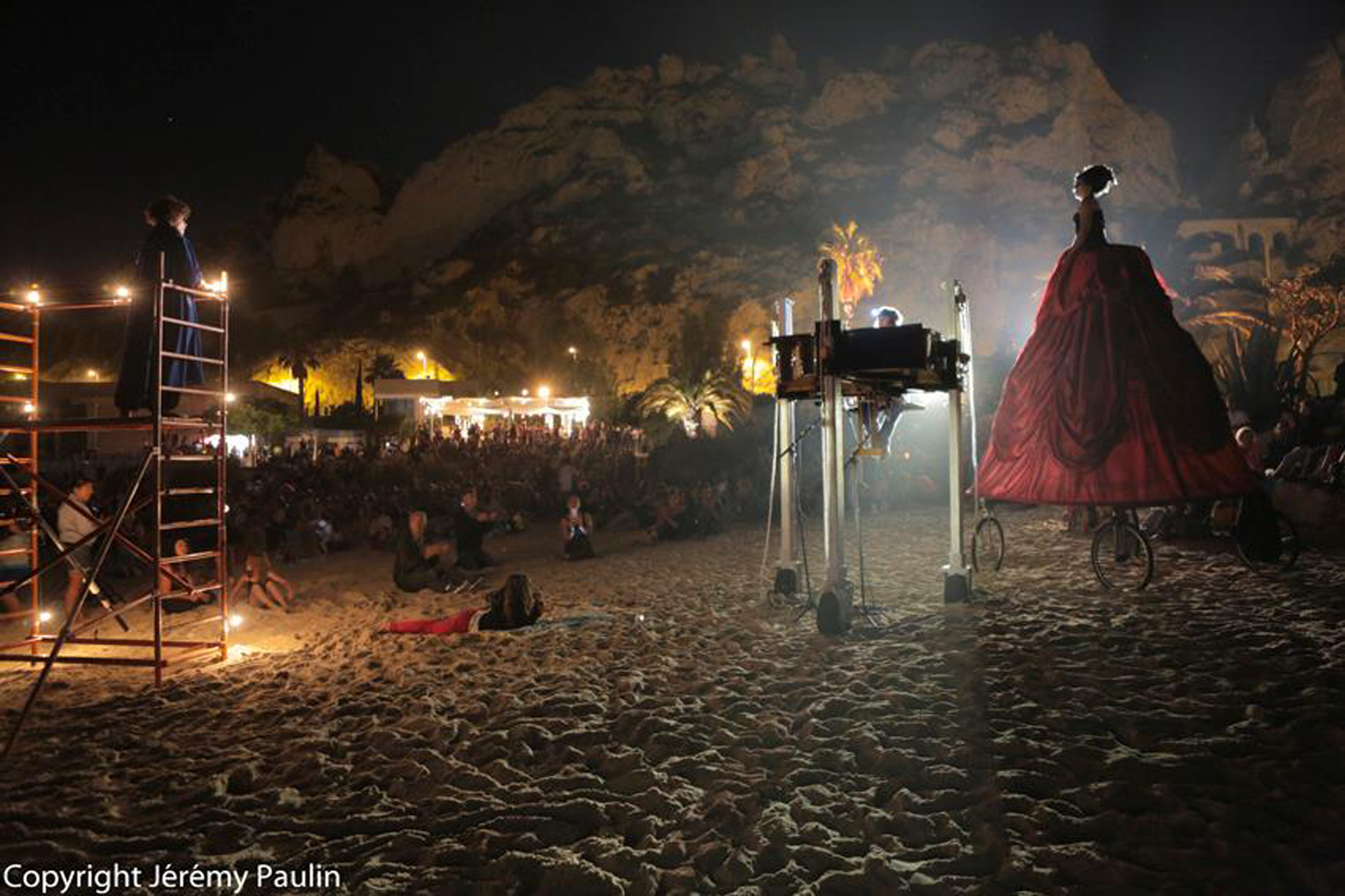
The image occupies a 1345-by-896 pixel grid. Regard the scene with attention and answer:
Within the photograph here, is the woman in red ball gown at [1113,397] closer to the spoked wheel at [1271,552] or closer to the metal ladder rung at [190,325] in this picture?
the spoked wheel at [1271,552]

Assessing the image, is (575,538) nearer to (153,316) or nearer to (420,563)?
(420,563)

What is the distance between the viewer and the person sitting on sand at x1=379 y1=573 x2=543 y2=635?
8266 mm

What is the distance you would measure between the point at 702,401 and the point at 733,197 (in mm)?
62328

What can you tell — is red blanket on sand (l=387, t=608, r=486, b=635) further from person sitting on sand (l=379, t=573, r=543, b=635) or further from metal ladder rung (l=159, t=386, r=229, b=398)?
metal ladder rung (l=159, t=386, r=229, b=398)

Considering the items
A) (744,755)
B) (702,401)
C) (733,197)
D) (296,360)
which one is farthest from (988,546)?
(733,197)

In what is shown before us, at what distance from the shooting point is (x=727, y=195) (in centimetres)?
8619

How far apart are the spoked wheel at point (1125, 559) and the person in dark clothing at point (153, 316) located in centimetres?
1015

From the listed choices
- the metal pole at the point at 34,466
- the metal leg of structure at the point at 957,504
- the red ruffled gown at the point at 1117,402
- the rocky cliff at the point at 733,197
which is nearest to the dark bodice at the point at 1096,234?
the red ruffled gown at the point at 1117,402

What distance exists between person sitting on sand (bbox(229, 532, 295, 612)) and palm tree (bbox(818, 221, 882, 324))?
144ft

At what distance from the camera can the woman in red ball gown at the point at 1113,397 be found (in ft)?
20.7

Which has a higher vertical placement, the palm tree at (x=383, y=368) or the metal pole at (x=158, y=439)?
the palm tree at (x=383, y=368)

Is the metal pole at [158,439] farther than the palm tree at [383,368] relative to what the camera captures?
No

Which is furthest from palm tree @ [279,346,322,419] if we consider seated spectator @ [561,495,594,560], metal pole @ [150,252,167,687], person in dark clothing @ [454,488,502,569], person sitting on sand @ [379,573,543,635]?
metal pole @ [150,252,167,687]
